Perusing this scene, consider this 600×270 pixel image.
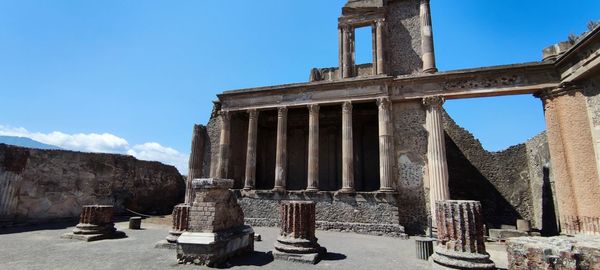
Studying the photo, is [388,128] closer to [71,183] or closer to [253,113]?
[253,113]

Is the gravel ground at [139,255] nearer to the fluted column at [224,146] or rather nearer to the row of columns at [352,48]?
the fluted column at [224,146]

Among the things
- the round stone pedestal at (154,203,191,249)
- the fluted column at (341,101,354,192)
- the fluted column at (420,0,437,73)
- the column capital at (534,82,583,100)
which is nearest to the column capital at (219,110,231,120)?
the fluted column at (341,101,354,192)

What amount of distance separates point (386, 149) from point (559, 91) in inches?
285

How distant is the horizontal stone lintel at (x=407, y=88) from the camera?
12.8 metres

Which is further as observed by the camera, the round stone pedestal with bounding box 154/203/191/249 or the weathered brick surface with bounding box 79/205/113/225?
the weathered brick surface with bounding box 79/205/113/225

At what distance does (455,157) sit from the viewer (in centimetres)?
1692

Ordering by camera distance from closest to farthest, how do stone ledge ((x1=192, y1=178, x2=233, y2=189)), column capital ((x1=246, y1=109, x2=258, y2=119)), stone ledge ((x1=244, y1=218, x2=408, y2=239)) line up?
stone ledge ((x1=192, y1=178, x2=233, y2=189))
stone ledge ((x1=244, y1=218, x2=408, y2=239))
column capital ((x1=246, y1=109, x2=258, y2=119))

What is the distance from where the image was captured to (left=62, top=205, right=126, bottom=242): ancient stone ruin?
32.0 feet

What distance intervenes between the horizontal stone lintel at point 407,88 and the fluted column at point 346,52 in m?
2.33

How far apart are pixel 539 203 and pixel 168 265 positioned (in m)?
16.5

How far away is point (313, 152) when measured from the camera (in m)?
15.1

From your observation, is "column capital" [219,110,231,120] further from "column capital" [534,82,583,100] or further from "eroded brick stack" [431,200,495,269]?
"column capital" [534,82,583,100]

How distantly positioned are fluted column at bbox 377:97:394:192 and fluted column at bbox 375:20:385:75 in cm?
259

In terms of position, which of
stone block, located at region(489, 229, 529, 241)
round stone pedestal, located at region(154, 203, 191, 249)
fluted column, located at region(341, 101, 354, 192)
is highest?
fluted column, located at region(341, 101, 354, 192)
